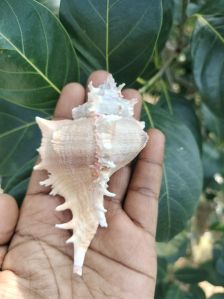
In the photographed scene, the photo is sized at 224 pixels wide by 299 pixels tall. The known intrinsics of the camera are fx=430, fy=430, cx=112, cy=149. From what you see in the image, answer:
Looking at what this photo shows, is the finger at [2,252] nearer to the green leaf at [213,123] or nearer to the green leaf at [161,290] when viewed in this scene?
the green leaf at [161,290]

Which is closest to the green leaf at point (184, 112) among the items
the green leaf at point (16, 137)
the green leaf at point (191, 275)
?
the green leaf at point (16, 137)

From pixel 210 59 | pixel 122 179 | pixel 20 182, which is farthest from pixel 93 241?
pixel 210 59

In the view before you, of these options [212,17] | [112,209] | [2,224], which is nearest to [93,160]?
[112,209]

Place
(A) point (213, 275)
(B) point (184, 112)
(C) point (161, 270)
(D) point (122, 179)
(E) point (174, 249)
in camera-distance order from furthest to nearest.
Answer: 1. (E) point (174, 249)
2. (C) point (161, 270)
3. (A) point (213, 275)
4. (B) point (184, 112)
5. (D) point (122, 179)

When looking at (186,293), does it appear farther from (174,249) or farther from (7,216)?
(7,216)

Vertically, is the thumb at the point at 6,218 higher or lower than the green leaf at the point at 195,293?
higher

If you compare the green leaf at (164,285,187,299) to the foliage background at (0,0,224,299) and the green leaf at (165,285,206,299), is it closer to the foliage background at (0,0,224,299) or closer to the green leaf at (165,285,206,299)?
the green leaf at (165,285,206,299)
